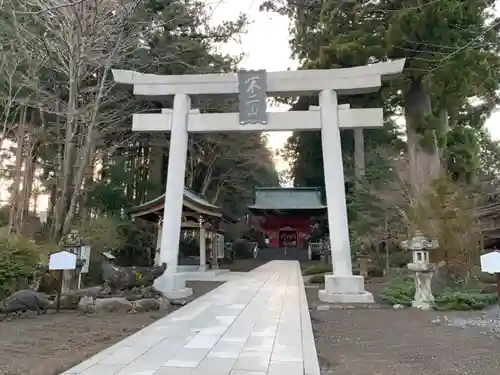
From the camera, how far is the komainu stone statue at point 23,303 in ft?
21.5

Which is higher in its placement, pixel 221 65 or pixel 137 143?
pixel 221 65

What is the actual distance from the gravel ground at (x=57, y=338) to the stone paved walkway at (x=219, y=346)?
0.33 m

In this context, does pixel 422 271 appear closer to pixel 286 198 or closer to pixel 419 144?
pixel 419 144

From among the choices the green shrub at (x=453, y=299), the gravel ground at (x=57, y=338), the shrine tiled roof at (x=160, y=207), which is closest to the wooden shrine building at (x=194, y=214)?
the shrine tiled roof at (x=160, y=207)

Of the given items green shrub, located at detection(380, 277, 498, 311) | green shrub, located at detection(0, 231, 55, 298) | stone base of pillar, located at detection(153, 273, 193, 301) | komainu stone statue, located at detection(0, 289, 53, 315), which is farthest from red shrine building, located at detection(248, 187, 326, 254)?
komainu stone statue, located at detection(0, 289, 53, 315)

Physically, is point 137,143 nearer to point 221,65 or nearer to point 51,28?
point 221,65

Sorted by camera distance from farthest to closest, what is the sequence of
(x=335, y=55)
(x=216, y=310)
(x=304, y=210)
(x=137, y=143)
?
1. (x=304, y=210)
2. (x=137, y=143)
3. (x=335, y=55)
4. (x=216, y=310)

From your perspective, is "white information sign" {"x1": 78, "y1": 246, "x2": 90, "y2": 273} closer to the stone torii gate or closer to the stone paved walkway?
the stone torii gate

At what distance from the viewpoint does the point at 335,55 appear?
11.5 metres

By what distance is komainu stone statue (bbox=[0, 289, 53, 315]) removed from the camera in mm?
6559

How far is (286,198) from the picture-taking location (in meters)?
27.9

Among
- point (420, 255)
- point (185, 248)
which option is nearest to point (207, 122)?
point (420, 255)

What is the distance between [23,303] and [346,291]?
590 cm

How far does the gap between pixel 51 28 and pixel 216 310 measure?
22.3ft
